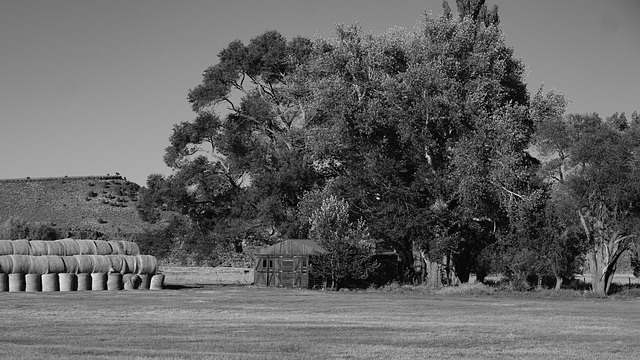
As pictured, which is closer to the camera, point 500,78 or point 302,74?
point 500,78

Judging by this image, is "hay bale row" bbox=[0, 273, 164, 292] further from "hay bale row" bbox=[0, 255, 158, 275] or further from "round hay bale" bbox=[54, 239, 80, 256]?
"round hay bale" bbox=[54, 239, 80, 256]

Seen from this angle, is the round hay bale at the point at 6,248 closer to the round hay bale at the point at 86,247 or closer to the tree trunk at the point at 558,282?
the round hay bale at the point at 86,247

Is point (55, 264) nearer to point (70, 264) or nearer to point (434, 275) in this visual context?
point (70, 264)

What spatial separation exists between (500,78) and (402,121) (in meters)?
6.85

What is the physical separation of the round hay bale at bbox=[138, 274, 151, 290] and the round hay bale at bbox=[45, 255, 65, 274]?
449cm

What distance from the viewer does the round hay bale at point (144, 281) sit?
2000 inches

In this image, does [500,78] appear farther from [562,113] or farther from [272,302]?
[272,302]

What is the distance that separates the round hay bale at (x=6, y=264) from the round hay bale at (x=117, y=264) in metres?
5.63

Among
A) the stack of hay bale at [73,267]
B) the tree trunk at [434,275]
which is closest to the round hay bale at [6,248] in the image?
the stack of hay bale at [73,267]

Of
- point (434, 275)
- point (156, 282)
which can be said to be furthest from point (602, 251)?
point (156, 282)

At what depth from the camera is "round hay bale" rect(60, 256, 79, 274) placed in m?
48.4

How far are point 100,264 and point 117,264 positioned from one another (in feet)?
3.30

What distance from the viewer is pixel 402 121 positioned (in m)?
55.9

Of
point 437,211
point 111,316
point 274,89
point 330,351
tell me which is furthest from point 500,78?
point 330,351
